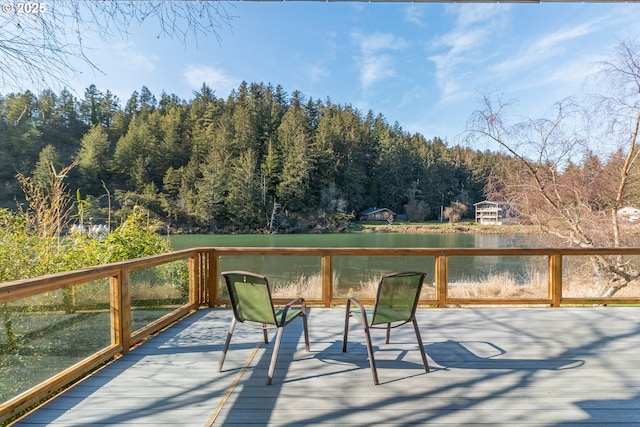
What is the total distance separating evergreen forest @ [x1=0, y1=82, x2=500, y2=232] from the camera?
39.9m

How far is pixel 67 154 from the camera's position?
40.3 metres

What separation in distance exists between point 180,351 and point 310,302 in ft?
6.38

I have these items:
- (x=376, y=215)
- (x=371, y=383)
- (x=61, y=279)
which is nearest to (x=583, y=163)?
(x=371, y=383)

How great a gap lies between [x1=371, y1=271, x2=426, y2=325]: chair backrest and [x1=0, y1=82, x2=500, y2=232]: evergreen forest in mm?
33528

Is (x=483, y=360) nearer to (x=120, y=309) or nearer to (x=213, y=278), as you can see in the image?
(x=120, y=309)

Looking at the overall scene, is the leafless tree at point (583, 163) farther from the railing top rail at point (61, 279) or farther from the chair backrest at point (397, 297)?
the railing top rail at point (61, 279)

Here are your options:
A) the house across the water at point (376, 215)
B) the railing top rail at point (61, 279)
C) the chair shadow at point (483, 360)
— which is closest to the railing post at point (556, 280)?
the chair shadow at point (483, 360)

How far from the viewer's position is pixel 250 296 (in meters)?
2.39

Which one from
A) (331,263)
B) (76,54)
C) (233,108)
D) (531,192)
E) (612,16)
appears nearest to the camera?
(76,54)

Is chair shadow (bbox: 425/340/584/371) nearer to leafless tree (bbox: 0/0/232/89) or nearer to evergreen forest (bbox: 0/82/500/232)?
leafless tree (bbox: 0/0/232/89)

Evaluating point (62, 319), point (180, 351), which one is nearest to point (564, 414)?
point (180, 351)

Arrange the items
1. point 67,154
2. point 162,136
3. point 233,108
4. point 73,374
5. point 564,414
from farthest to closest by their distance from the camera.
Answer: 1. point 233,108
2. point 162,136
3. point 67,154
4. point 73,374
5. point 564,414

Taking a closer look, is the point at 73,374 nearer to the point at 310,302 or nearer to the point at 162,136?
the point at 310,302

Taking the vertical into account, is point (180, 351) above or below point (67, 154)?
below
